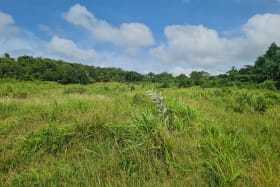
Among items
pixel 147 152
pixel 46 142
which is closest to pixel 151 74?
pixel 46 142

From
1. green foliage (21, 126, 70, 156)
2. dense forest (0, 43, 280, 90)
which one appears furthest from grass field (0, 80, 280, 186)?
dense forest (0, 43, 280, 90)

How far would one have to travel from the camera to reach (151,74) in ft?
195

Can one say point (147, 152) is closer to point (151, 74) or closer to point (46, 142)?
point (46, 142)

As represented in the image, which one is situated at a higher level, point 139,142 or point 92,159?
point 139,142

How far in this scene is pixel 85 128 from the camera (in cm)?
414

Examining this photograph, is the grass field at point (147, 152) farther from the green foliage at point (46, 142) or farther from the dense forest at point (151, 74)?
the dense forest at point (151, 74)

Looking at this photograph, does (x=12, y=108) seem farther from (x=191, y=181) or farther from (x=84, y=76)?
(x=84, y=76)

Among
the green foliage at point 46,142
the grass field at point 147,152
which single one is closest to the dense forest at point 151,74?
the grass field at point 147,152

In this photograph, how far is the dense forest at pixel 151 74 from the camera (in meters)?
22.7

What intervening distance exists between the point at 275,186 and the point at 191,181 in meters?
0.79

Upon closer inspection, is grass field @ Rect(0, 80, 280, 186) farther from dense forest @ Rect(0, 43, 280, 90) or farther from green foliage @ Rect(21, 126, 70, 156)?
dense forest @ Rect(0, 43, 280, 90)

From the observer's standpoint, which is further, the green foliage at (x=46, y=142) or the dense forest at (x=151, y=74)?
the dense forest at (x=151, y=74)

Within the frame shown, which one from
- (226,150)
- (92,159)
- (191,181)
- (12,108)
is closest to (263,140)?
(226,150)

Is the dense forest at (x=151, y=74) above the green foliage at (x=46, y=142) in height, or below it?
above
